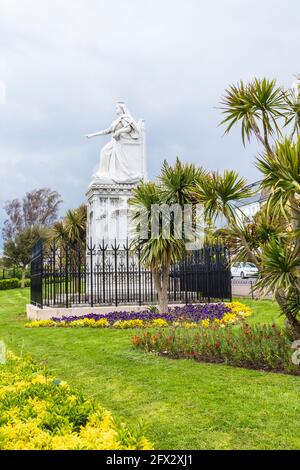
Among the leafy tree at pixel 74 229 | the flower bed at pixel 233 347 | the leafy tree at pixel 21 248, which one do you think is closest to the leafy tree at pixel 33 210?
the leafy tree at pixel 21 248

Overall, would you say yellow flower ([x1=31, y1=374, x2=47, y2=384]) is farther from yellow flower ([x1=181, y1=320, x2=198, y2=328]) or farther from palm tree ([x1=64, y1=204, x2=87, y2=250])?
palm tree ([x1=64, y1=204, x2=87, y2=250])

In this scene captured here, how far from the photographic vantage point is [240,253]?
818 centimetres

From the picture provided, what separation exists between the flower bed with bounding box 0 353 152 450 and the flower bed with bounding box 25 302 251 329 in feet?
21.4

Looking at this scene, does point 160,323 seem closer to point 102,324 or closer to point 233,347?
point 102,324

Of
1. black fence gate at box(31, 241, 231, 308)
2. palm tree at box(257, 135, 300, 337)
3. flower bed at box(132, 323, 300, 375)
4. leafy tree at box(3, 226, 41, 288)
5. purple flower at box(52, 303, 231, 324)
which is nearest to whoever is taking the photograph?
palm tree at box(257, 135, 300, 337)

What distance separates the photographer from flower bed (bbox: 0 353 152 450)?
363 cm

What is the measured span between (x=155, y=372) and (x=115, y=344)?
285 cm

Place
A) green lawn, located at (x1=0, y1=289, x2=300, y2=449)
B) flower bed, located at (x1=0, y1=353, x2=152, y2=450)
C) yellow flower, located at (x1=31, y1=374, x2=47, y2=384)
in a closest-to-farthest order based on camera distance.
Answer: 1. flower bed, located at (x1=0, y1=353, x2=152, y2=450)
2. green lawn, located at (x1=0, y1=289, x2=300, y2=449)
3. yellow flower, located at (x1=31, y1=374, x2=47, y2=384)

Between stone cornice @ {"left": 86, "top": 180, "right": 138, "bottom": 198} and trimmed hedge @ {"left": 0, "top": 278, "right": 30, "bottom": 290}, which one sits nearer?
stone cornice @ {"left": 86, "top": 180, "right": 138, "bottom": 198}

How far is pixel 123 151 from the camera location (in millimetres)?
19812

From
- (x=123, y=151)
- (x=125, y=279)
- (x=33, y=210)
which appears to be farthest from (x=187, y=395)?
(x=33, y=210)

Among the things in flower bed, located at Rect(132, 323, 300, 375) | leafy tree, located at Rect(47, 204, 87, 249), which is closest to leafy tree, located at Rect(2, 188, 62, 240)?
leafy tree, located at Rect(47, 204, 87, 249)

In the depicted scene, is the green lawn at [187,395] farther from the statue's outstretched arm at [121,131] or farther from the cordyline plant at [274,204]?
the statue's outstretched arm at [121,131]

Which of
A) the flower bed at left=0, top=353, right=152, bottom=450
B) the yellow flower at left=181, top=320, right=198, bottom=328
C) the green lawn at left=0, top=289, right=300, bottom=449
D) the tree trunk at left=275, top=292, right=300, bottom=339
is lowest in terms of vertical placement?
the green lawn at left=0, top=289, right=300, bottom=449
